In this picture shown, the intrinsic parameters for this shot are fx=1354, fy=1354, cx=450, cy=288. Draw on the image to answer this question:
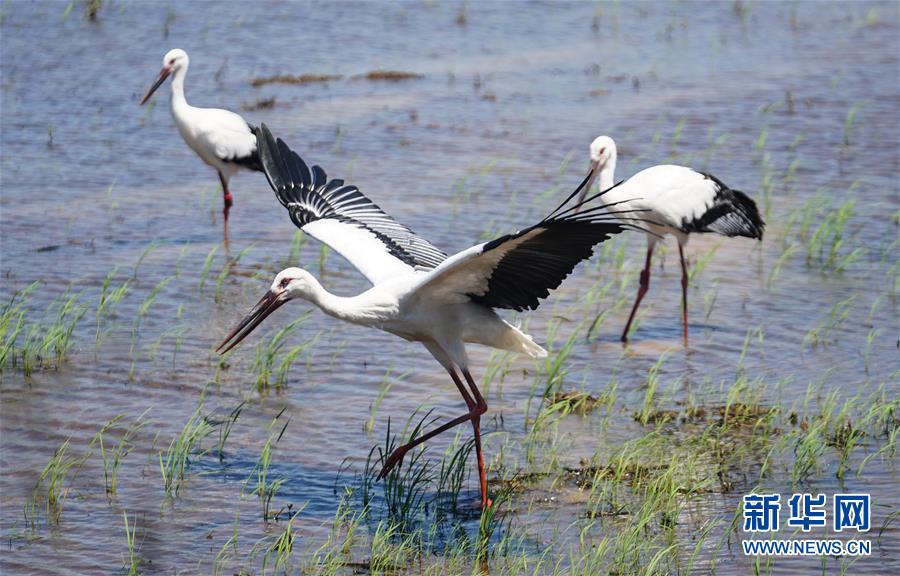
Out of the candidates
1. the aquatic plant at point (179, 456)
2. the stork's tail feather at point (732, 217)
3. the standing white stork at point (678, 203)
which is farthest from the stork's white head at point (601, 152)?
the aquatic plant at point (179, 456)

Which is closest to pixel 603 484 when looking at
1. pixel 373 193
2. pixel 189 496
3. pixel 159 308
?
pixel 189 496

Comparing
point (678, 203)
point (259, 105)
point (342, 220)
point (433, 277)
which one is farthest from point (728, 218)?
point (259, 105)

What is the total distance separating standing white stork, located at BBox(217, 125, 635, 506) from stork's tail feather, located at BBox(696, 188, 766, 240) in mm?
2303

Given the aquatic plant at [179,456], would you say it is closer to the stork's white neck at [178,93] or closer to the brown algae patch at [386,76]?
→ the stork's white neck at [178,93]

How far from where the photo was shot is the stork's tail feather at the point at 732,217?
859 centimetres

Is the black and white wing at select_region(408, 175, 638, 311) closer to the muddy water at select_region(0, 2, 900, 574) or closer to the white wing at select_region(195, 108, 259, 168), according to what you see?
the muddy water at select_region(0, 2, 900, 574)

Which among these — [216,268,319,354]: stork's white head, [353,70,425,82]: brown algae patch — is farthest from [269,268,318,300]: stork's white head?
[353,70,425,82]: brown algae patch

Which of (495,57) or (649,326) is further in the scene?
(495,57)

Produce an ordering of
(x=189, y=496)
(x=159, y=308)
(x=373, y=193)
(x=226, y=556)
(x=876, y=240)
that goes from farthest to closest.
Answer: (x=373, y=193)
(x=876, y=240)
(x=159, y=308)
(x=189, y=496)
(x=226, y=556)

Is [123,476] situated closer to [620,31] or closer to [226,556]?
[226,556]

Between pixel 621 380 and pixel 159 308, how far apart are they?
288 centimetres

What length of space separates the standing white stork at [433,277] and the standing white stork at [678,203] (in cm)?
180

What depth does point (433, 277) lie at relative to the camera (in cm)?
549

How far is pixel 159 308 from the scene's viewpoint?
27.3ft
